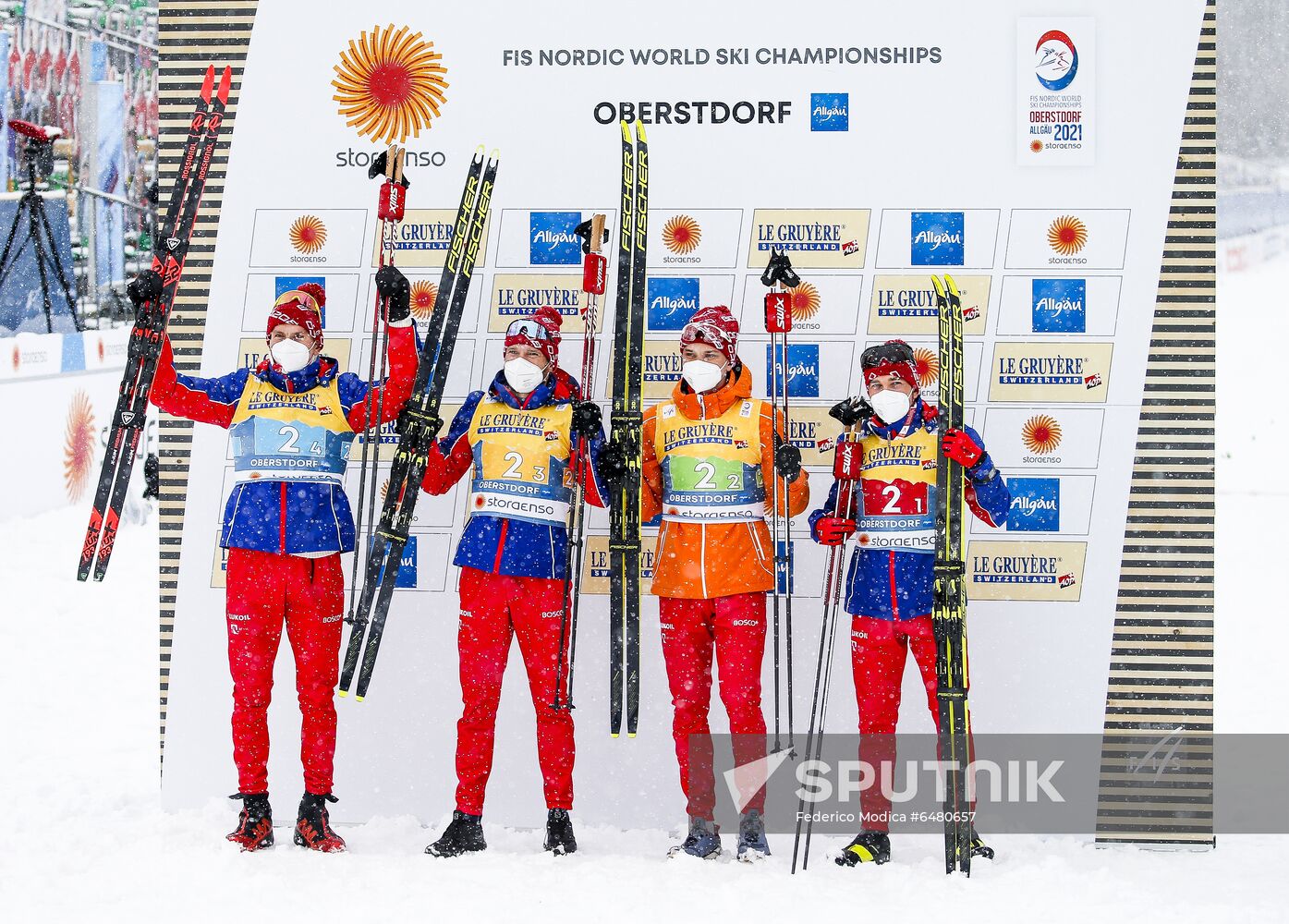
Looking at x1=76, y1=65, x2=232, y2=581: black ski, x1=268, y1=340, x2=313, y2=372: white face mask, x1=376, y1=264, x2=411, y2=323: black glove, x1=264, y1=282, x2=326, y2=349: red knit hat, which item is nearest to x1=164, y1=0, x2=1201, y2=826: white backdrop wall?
x1=76, y1=65, x2=232, y2=581: black ski

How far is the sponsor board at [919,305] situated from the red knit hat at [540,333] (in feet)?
3.92

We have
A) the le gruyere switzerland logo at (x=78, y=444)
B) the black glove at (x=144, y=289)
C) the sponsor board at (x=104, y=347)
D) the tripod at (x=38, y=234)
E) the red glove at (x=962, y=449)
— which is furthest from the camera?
the sponsor board at (x=104, y=347)

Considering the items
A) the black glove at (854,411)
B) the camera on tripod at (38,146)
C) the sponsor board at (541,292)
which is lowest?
the black glove at (854,411)

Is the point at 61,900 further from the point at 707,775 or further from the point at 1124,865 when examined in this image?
the point at 1124,865

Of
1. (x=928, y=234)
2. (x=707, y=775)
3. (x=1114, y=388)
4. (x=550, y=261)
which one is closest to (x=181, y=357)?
(x=550, y=261)

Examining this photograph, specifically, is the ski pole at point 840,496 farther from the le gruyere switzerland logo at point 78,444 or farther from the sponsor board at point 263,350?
the le gruyere switzerland logo at point 78,444

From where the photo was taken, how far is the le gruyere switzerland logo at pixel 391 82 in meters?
4.66

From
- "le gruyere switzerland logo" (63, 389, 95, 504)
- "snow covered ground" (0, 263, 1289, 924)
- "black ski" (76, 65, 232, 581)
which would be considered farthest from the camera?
"le gruyere switzerland logo" (63, 389, 95, 504)

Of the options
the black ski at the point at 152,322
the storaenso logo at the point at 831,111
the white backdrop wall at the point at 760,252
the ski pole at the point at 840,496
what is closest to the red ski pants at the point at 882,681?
the ski pole at the point at 840,496

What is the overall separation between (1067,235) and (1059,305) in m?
0.25

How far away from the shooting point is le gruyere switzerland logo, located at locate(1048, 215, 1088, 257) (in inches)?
178

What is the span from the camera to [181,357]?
4.75 m

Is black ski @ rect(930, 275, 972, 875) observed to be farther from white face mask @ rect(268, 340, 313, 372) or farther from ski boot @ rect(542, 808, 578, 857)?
white face mask @ rect(268, 340, 313, 372)

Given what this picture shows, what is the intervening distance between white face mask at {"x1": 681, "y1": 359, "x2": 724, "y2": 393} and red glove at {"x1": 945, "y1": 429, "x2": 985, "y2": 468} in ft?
2.50
